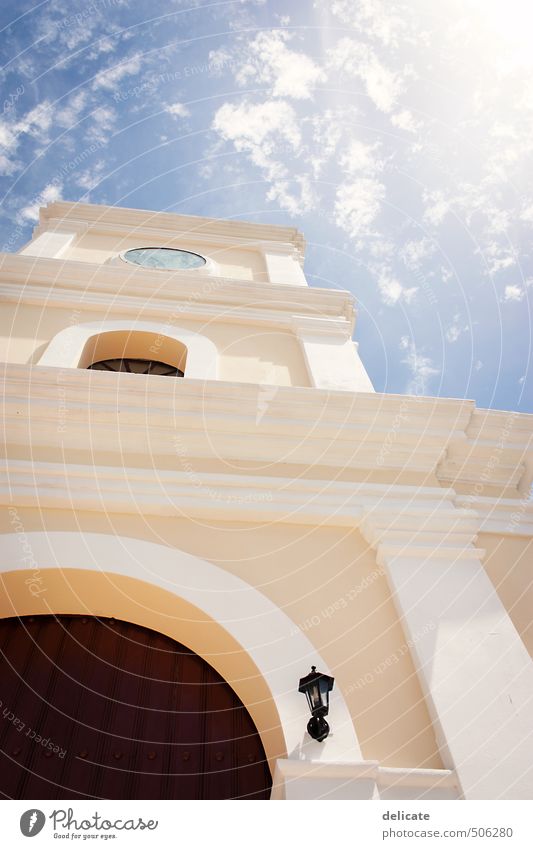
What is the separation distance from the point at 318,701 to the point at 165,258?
8.73m

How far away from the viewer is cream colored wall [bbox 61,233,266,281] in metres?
9.92

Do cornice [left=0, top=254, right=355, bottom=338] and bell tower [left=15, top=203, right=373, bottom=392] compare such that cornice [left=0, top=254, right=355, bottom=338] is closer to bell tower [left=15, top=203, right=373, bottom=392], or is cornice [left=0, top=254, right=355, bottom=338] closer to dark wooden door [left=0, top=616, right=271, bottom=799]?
bell tower [left=15, top=203, right=373, bottom=392]

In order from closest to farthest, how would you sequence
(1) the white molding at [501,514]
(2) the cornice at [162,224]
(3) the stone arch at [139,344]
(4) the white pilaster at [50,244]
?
1. (1) the white molding at [501,514]
2. (3) the stone arch at [139,344]
3. (4) the white pilaster at [50,244]
4. (2) the cornice at [162,224]

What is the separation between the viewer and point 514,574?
14.7 ft

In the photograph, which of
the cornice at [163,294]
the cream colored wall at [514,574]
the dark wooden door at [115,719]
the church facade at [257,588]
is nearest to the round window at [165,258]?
the cornice at [163,294]

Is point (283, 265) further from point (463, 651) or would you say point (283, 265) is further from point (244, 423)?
point (463, 651)

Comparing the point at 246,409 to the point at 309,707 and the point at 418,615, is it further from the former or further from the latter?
the point at 309,707

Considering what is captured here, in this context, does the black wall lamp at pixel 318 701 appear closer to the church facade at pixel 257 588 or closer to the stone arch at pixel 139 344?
the church facade at pixel 257 588

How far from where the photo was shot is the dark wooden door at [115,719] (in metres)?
3.39

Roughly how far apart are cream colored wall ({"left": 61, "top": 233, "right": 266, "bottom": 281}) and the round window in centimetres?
41

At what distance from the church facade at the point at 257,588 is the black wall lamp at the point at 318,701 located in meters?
0.07

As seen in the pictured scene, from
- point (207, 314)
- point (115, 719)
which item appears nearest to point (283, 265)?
point (207, 314)

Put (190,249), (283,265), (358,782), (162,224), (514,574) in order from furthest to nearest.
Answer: (162,224) < (190,249) < (283,265) < (514,574) < (358,782)
